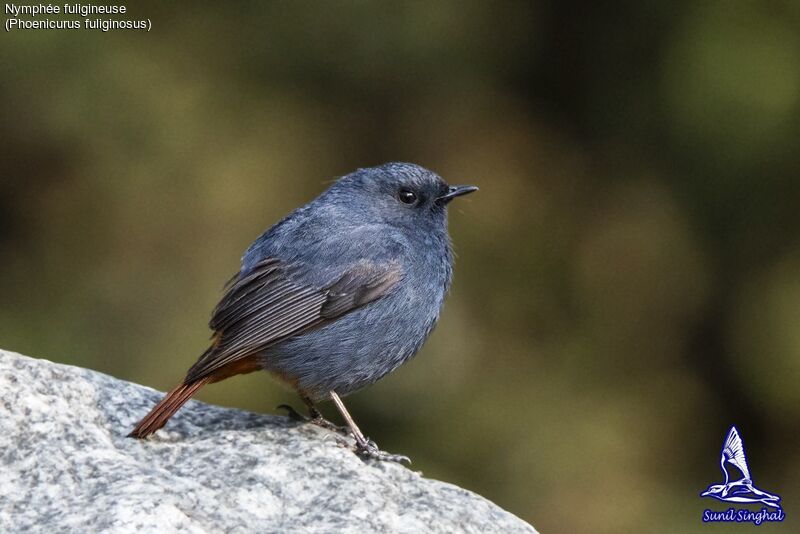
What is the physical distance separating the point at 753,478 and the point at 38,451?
4.04 m

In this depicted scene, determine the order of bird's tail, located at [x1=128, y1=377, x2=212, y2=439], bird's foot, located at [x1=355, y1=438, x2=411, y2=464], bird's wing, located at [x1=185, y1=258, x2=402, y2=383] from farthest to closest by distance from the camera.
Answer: bird's wing, located at [x1=185, y1=258, x2=402, y2=383], bird's foot, located at [x1=355, y1=438, x2=411, y2=464], bird's tail, located at [x1=128, y1=377, x2=212, y2=439]

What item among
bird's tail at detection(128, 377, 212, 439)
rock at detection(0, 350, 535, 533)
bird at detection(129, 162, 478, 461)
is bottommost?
rock at detection(0, 350, 535, 533)

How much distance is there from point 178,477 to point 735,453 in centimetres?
350

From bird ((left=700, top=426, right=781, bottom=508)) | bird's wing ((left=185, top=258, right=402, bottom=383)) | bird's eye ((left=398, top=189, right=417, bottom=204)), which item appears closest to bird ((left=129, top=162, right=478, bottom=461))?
bird's wing ((left=185, top=258, right=402, bottom=383))

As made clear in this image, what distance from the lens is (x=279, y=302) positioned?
4102 millimetres

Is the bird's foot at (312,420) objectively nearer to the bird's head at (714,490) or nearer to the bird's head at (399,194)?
the bird's head at (399,194)

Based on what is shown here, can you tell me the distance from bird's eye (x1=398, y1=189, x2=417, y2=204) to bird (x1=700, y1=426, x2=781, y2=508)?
2.30 meters

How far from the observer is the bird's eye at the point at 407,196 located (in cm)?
470

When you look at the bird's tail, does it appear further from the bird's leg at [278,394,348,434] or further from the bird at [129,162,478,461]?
the bird's leg at [278,394,348,434]

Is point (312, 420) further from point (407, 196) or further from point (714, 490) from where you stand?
point (714, 490)

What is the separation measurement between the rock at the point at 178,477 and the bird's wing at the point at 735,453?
2595 mm

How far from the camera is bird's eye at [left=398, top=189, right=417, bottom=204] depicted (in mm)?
4695

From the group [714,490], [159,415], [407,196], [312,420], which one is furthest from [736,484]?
[159,415]

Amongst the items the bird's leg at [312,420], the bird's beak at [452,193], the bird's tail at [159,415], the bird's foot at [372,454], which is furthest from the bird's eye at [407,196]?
the bird's tail at [159,415]
